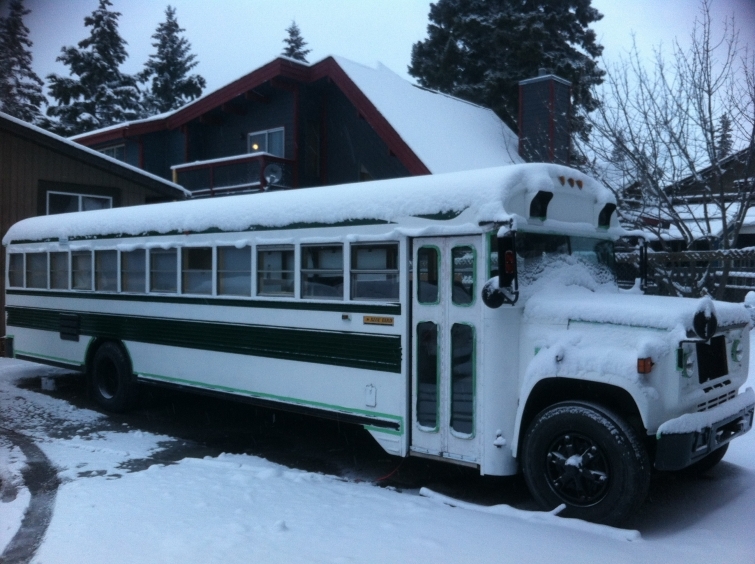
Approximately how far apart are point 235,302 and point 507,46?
20.4 meters

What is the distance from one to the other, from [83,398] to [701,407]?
811 centimetres

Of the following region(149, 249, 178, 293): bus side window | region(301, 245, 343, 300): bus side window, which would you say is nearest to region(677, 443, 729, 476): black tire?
region(301, 245, 343, 300): bus side window

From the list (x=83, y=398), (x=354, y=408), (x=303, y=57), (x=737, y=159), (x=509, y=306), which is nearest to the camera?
(x=509, y=306)

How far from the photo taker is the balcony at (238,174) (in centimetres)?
1630

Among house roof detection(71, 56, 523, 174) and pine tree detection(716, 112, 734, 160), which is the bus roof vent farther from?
house roof detection(71, 56, 523, 174)

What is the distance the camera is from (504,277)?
15.6 feet

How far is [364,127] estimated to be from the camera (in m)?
16.3

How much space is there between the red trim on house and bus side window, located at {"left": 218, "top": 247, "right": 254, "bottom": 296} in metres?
7.19

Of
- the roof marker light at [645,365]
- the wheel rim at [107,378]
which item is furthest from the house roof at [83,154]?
the roof marker light at [645,365]

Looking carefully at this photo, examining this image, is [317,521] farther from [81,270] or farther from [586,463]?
[81,270]

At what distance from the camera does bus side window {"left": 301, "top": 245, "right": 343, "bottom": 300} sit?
6.20 meters

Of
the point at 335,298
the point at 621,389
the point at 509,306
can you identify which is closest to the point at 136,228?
the point at 335,298

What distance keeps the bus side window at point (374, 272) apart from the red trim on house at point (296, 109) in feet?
26.4

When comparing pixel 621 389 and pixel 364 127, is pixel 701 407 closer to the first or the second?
pixel 621 389
